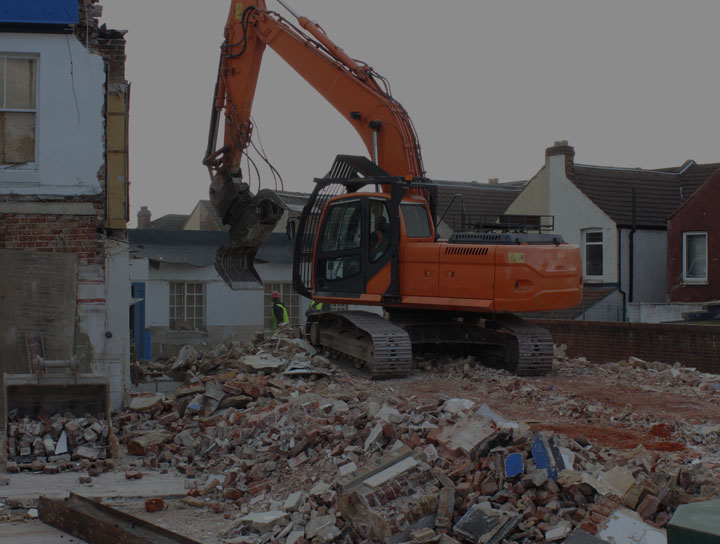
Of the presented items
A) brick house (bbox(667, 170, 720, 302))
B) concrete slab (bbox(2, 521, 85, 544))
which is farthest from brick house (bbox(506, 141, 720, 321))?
concrete slab (bbox(2, 521, 85, 544))

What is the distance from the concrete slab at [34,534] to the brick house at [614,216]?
70.7 feet

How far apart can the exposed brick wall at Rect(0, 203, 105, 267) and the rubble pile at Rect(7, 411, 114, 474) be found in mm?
2511

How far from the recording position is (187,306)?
22891 millimetres

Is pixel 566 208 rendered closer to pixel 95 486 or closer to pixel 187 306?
pixel 187 306

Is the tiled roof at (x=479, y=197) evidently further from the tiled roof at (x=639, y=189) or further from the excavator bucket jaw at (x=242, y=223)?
the excavator bucket jaw at (x=242, y=223)

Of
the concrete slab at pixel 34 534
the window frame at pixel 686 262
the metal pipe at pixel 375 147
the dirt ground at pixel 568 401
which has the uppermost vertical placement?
the metal pipe at pixel 375 147

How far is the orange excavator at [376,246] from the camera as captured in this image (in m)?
11.7

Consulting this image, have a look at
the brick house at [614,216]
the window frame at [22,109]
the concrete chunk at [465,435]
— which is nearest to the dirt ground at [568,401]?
the concrete chunk at [465,435]

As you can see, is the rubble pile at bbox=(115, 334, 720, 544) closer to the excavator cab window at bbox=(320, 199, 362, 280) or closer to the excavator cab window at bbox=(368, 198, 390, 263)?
the excavator cab window at bbox=(320, 199, 362, 280)

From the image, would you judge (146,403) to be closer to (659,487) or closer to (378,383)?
(378,383)

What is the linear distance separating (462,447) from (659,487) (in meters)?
1.67

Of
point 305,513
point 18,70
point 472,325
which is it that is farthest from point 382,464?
point 18,70

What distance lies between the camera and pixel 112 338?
11641 mm

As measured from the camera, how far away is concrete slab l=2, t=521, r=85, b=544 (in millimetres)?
6824
